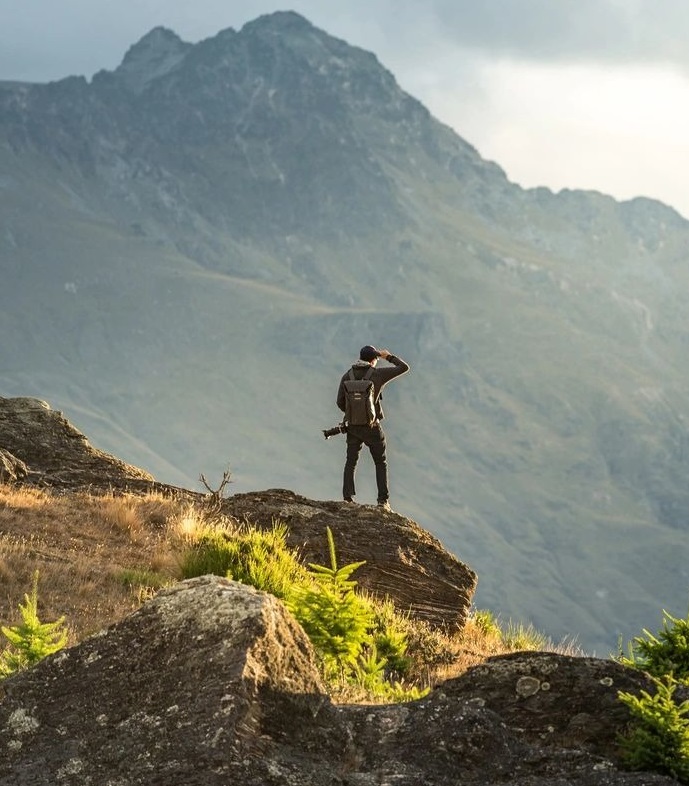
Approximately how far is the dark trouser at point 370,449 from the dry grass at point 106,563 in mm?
3857

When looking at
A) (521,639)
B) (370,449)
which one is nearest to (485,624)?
(521,639)

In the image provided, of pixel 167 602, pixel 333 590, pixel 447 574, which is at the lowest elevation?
pixel 167 602

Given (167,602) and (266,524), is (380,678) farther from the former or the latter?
(266,524)

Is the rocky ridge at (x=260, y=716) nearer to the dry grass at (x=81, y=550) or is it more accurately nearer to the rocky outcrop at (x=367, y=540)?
the dry grass at (x=81, y=550)

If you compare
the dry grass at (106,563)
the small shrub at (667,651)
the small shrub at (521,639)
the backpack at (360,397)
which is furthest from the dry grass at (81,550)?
the small shrub at (667,651)

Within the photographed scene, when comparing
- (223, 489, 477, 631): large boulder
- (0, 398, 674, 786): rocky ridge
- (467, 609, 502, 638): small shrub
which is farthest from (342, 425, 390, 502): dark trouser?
(0, 398, 674, 786): rocky ridge

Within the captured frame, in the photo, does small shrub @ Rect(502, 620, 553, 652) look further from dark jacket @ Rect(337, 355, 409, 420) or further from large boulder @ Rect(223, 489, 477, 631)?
dark jacket @ Rect(337, 355, 409, 420)

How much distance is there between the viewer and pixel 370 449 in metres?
21.9

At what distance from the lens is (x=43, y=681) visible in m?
7.34

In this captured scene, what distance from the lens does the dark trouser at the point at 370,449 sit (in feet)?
73.3

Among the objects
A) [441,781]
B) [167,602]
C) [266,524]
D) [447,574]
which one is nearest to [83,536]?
[266,524]

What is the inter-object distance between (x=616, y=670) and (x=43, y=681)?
11.3ft

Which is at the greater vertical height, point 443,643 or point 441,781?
point 443,643

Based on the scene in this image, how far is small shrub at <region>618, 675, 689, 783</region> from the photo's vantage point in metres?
7.01
